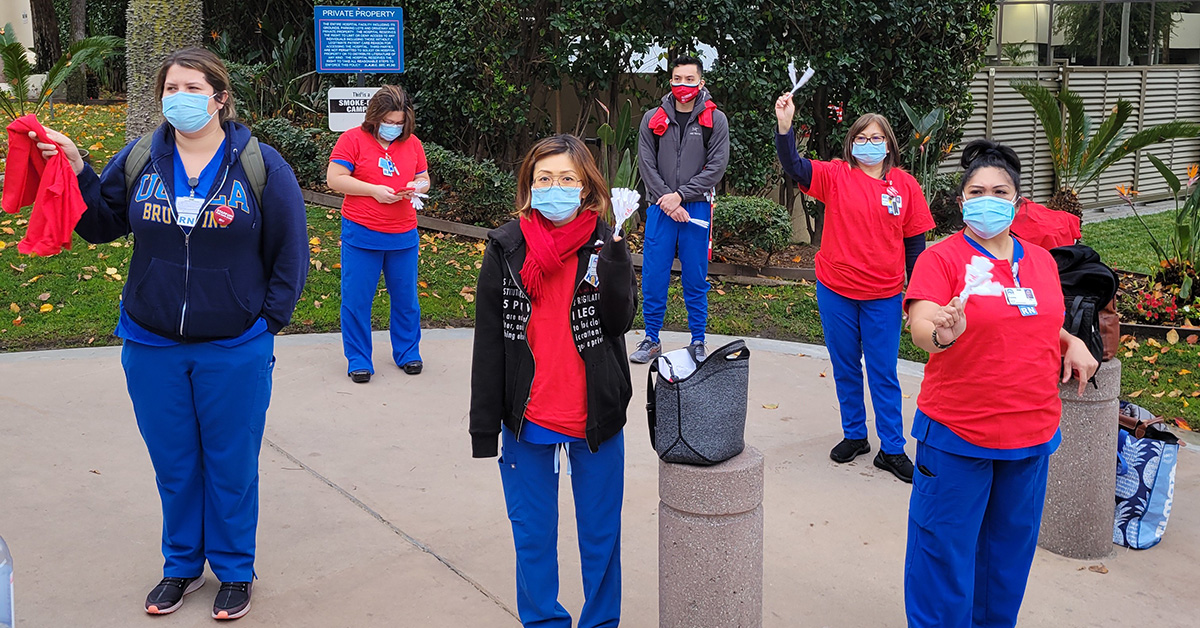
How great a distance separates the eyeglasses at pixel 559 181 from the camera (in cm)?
364

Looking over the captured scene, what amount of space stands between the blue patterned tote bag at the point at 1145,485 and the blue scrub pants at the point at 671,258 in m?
3.42

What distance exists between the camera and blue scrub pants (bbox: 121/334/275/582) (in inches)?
158

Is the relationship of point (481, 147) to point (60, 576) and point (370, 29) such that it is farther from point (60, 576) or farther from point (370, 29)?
point (60, 576)

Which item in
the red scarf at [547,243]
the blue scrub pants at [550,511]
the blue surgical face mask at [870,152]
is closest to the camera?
the red scarf at [547,243]

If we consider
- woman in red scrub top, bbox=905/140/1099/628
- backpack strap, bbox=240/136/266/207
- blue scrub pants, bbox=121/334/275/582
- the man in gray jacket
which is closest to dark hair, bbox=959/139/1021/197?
woman in red scrub top, bbox=905/140/1099/628

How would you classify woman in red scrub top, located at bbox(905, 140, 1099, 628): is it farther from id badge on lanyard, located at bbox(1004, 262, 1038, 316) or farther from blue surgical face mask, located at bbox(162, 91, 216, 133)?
blue surgical face mask, located at bbox(162, 91, 216, 133)

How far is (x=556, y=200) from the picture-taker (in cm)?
363

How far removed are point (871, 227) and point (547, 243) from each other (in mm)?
2587

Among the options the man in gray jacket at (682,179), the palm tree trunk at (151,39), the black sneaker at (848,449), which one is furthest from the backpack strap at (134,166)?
the palm tree trunk at (151,39)

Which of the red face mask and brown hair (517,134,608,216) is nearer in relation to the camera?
brown hair (517,134,608,216)

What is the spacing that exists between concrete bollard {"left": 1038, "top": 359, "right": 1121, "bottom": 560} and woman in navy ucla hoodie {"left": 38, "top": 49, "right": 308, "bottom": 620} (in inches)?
131

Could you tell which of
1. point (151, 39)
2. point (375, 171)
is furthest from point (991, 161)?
point (151, 39)

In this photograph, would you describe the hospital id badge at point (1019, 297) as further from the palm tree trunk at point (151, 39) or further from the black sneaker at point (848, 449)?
the palm tree trunk at point (151, 39)

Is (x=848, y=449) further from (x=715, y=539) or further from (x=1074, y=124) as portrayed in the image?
(x=1074, y=124)
